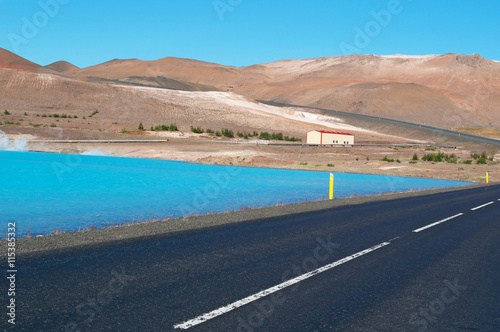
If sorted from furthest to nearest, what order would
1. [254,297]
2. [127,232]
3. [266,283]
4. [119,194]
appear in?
[119,194] → [127,232] → [266,283] → [254,297]

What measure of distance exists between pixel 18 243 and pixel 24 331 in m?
5.37

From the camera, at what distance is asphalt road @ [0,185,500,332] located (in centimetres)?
603

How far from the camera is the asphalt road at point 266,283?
19.8 ft

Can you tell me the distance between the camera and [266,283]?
24.9 ft

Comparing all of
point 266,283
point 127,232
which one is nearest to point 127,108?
point 127,232

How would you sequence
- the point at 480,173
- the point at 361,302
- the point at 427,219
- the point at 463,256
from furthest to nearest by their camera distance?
1. the point at 480,173
2. the point at 427,219
3. the point at 463,256
4. the point at 361,302

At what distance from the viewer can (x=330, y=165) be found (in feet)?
184

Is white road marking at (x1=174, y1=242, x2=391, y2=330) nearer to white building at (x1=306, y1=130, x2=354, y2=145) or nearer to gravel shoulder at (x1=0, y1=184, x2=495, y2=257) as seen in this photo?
gravel shoulder at (x1=0, y1=184, x2=495, y2=257)

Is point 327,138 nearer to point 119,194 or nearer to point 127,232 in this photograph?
point 119,194

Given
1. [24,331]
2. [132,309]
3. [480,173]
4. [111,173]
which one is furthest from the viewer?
[480,173]

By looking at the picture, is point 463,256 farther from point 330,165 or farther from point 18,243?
point 330,165

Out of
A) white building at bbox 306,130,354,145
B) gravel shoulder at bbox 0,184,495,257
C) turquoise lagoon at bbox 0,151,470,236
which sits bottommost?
turquoise lagoon at bbox 0,151,470,236

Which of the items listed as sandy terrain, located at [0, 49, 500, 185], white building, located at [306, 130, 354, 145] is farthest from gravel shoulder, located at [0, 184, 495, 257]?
white building, located at [306, 130, 354, 145]

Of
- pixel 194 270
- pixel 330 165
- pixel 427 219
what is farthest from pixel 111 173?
pixel 194 270
